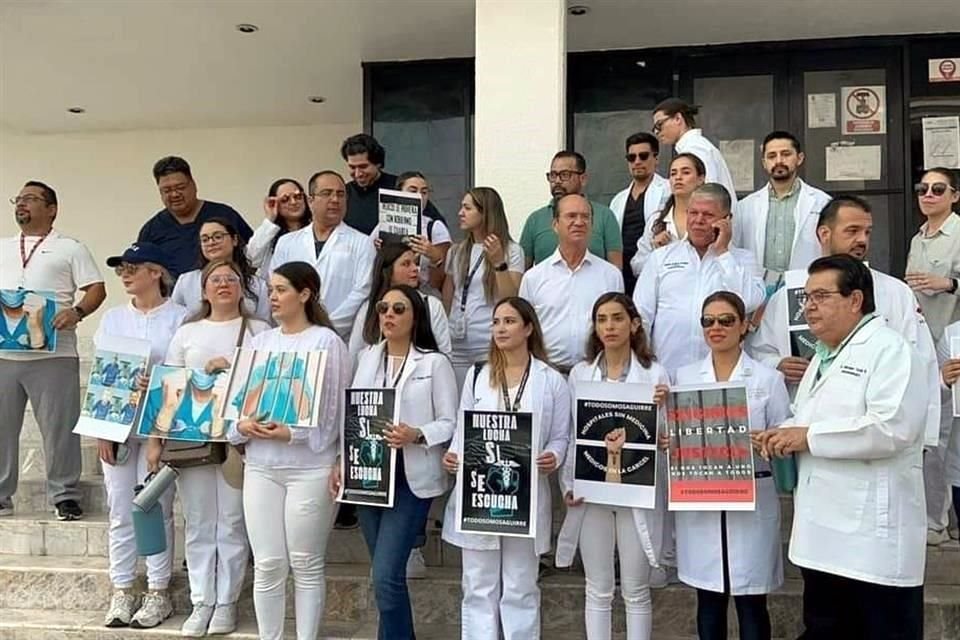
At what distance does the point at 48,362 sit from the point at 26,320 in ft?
0.92

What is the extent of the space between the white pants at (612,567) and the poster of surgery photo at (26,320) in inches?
121

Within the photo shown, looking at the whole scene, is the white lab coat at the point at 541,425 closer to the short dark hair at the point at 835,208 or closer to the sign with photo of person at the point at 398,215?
the sign with photo of person at the point at 398,215

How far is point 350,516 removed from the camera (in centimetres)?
462

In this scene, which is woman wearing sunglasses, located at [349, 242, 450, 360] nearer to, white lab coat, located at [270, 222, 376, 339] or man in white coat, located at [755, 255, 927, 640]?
white lab coat, located at [270, 222, 376, 339]

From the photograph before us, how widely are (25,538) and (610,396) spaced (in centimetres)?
338

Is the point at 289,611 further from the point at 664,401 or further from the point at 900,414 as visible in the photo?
the point at 900,414

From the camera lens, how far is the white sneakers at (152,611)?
4102 mm

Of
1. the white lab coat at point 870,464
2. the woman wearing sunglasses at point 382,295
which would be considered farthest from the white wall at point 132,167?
the white lab coat at point 870,464

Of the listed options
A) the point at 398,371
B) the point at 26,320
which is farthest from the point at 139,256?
the point at 398,371

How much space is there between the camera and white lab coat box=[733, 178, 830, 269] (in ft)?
13.8

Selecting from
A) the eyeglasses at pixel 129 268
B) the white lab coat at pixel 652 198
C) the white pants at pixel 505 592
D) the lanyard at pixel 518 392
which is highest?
the white lab coat at pixel 652 198

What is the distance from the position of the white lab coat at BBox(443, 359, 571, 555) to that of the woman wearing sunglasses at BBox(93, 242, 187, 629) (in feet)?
4.92

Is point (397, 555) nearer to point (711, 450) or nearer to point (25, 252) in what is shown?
point (711, 450)

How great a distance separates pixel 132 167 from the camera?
31.2 ft
